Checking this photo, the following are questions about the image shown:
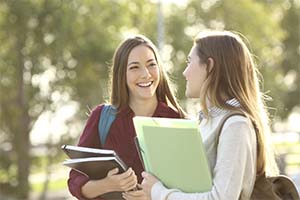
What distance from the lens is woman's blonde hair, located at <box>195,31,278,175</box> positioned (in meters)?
2.33

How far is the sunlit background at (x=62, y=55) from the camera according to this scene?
51.5 ft

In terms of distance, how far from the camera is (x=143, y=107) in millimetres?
3166

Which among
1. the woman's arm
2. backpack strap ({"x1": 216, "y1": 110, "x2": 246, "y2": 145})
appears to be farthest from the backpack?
the woman's arm

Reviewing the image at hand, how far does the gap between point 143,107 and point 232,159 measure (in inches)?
39.2

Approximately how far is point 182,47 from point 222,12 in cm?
158

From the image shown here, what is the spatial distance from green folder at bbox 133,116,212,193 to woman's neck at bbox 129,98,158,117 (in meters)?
0.75

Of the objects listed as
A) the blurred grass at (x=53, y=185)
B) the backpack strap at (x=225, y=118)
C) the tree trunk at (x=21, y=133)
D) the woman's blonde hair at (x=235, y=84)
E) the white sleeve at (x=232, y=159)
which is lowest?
the blurred grass at (x=53, y=185)

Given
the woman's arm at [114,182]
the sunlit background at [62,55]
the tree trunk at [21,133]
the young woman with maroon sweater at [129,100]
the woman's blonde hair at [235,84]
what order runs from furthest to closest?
the tree trunk at [21,133] < the sunlit background at [62,55] < the young woman with maroon sweater at [129,100] < the woman's arm at [114,182] < the woman's blonde hair at [235,84]

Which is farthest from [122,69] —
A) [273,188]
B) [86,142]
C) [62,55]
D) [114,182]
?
[62,55]

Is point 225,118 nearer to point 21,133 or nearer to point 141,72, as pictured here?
point 141,72

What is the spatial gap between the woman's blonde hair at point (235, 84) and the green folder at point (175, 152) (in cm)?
13

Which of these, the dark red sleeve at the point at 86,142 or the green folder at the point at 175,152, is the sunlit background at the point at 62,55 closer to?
the dark red sleeve at the point at 86,142

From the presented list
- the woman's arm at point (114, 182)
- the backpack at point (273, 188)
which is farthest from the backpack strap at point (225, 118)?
the woman's arm at point (114, 182)

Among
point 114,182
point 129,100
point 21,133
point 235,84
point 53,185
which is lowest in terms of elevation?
point 53,185
